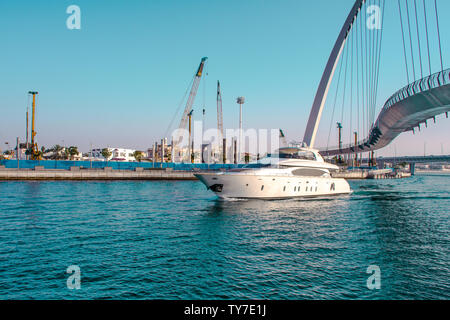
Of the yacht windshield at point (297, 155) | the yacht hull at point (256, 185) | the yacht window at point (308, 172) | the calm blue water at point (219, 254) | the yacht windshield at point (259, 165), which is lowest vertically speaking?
the calm blue water at point (219, 254)

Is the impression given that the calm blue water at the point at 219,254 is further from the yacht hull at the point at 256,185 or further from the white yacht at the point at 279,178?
the white yacht at the point at 279,178

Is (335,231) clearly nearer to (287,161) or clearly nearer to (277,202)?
(277,202)

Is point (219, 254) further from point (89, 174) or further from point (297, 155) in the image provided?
point (89, 174)

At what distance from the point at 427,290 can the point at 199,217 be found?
18.0 meters

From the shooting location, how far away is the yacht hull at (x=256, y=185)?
1355 inches

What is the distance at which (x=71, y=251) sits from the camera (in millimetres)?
16078

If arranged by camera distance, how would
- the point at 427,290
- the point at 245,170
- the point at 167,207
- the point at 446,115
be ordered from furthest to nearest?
the point at 446,115
the point at 245,170
the point at 167,207
the point at 427,290

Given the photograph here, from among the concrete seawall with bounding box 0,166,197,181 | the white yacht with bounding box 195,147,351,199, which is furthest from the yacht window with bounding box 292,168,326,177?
the concrete seawall with bounding box 0,166,197,181

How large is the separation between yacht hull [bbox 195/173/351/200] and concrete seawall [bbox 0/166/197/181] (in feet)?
171

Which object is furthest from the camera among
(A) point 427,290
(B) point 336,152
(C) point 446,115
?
(B) point 336,152

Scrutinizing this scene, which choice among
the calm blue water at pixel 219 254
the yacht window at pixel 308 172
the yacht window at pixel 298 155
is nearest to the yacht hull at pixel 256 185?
the yacht window at pixel 308 172

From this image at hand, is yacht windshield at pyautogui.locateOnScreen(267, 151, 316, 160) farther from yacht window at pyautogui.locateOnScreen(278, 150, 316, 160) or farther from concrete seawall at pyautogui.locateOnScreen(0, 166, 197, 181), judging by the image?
concrete seawall at pyautogui.locateOnScreen(0, 166, 197, 181)

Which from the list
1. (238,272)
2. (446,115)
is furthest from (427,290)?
(446,115)
